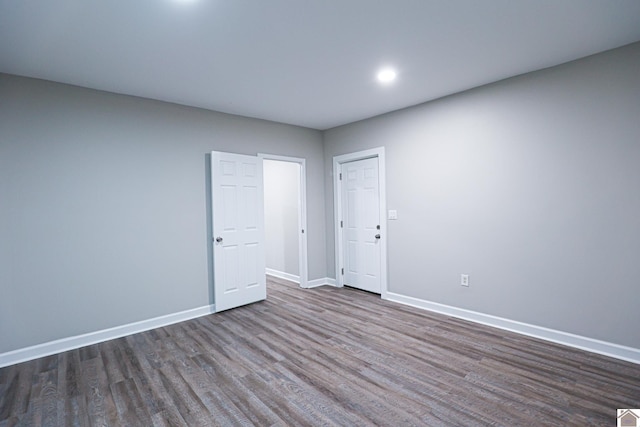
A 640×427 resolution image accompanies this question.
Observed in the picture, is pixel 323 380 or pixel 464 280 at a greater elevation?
pixel 464 280

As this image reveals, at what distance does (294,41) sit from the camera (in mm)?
2367

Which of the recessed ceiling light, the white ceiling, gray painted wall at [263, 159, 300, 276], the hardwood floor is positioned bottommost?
the hardwood floor

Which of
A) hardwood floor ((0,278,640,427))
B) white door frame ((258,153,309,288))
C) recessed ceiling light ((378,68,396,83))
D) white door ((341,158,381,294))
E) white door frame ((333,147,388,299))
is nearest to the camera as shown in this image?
hardwood floor ((0,278,640,427))

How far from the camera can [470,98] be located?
134 inches

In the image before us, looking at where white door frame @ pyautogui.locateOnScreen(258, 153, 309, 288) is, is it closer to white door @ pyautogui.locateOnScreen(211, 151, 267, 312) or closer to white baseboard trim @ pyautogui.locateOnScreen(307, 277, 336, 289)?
white baseboard trim @ pyautogui.locateOnScreen(307, 277, 336, 289)

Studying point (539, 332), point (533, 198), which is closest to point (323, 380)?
point (539, 332)

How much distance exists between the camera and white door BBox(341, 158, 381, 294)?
14.8 ft

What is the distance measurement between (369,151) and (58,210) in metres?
3.66

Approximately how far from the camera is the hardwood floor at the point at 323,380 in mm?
1944

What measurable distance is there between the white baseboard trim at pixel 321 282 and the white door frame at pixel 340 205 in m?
0.16

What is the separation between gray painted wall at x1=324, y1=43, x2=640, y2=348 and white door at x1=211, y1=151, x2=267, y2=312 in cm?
192

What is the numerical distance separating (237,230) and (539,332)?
11.6 feet
